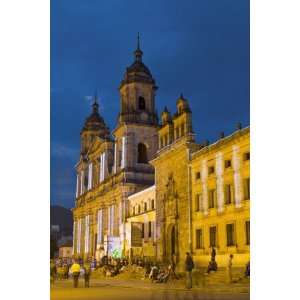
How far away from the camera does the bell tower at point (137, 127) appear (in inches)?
333

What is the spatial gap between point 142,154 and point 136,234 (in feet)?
4.09

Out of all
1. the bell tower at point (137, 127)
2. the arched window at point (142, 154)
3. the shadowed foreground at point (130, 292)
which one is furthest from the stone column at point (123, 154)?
the shadowed foreground at point (130, 292)

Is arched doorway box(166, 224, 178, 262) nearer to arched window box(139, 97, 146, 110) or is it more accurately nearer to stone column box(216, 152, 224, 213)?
stone column box(216, 152, 224, 213)

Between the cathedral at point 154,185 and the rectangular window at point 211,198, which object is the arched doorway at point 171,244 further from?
the rectangular window at point 211,198

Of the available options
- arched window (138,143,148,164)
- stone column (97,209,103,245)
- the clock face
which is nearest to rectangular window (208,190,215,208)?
arched window (138,143,148,164)

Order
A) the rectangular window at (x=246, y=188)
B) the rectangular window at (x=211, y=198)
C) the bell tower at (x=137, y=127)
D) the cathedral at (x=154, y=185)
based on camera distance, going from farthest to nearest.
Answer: the bell tower at (x=137, y=127) → the rectangular window at (x=211, y=198) → the cathedral at (x=154, y=185) → the rectangular window at (x=246, y=188)

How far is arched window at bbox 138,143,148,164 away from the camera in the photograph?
862 cm

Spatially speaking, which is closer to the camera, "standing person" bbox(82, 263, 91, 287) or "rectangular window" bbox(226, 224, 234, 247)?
"rectangular window" bbox(226, 224, 234, 247)

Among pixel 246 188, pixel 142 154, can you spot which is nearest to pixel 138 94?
pixel 142 154

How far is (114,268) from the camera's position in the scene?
823 cm

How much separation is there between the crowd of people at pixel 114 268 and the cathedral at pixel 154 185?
0.33 feet

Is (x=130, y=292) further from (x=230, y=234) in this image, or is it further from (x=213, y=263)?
(x=230, y=234)
